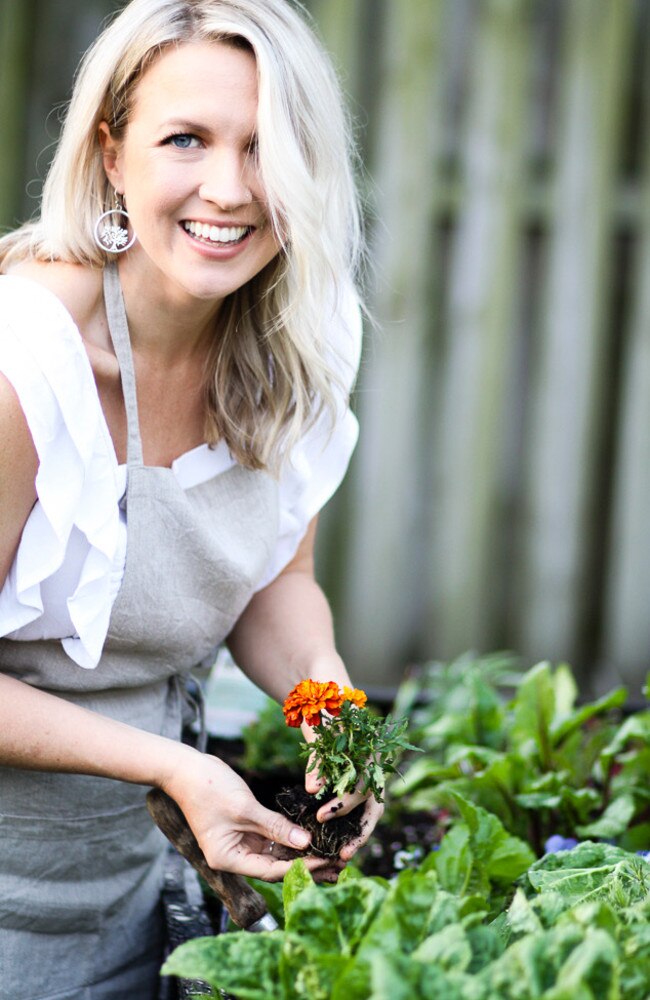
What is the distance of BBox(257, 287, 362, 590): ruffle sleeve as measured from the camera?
1.95m

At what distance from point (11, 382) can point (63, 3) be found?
273 cm

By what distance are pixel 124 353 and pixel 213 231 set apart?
22 cm

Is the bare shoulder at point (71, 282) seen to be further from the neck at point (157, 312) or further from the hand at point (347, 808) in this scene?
the hand at point (347, 808)

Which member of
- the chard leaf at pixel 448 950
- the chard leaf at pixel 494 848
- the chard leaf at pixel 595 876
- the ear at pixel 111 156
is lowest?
the chard leaf at pixel 494 848

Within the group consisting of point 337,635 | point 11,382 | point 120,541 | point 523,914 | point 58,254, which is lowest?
point 337,635

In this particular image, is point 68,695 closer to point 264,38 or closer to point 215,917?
point 215,917

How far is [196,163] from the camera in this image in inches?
62.3

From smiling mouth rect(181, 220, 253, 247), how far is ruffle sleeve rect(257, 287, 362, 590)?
0.33 m

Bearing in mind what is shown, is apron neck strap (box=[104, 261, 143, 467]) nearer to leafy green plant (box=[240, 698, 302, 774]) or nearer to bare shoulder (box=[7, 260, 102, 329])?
bare shoulder (box=[7, 260, 102, 329])

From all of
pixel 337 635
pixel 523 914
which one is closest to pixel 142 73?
pixel 523 914

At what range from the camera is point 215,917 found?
6.45 ft

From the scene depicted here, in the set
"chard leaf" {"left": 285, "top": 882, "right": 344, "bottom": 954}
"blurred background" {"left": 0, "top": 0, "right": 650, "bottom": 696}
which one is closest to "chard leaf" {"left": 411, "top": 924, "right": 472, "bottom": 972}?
"chard leaf" {"left": 285, "top": 882, "right": 344, "bottom": 954}

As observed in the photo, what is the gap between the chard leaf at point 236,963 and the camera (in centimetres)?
109

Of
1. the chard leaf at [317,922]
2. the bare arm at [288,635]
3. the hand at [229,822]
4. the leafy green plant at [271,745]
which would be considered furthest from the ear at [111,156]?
the leafy green plant at [271,745]
